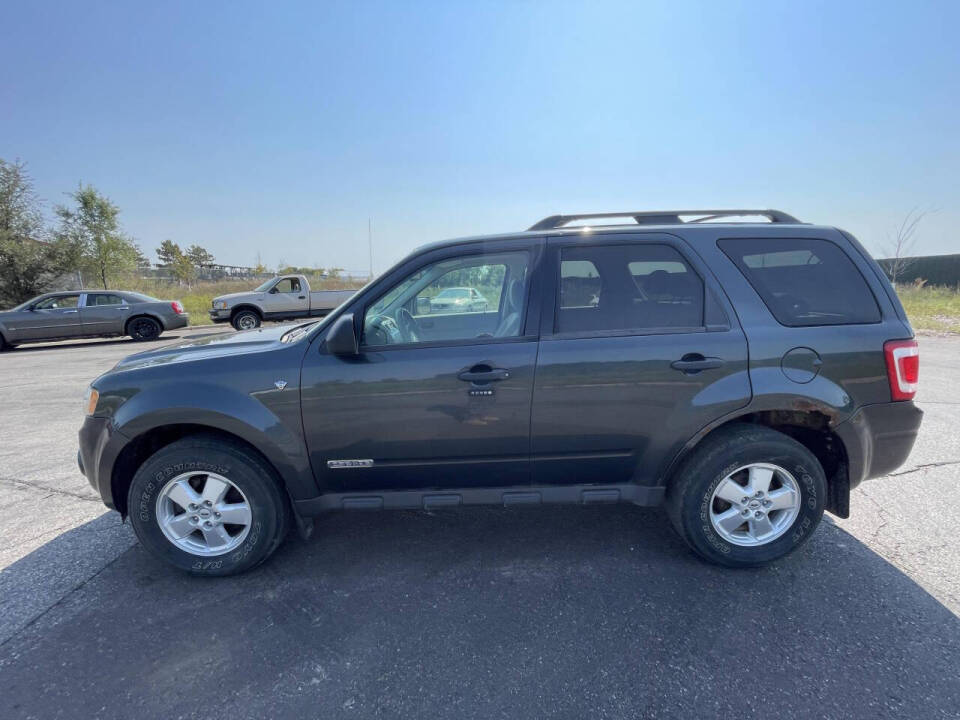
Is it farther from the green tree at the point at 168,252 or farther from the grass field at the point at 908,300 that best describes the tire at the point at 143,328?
the green tree at the point at 168,252

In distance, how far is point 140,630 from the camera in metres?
2.23

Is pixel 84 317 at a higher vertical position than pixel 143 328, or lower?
higher

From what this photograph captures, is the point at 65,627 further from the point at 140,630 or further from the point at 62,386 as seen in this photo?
the point at 62,386

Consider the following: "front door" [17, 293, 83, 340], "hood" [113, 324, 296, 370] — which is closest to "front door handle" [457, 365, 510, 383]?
"hood" [113, 324, 296, 370]

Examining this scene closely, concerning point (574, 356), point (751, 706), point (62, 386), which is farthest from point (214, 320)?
point (751, 706)

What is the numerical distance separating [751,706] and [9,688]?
291 centimetres

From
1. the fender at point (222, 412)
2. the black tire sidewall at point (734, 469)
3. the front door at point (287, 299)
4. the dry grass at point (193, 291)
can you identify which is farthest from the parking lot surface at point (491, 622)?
the dry grass at point (193, 291)

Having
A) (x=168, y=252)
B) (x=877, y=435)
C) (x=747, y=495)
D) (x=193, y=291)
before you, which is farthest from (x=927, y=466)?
(x=168, y=252)

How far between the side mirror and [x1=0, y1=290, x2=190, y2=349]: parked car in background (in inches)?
553

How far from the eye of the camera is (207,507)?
102 inches

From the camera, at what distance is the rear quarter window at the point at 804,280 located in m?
2.58

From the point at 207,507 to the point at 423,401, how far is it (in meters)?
1.33

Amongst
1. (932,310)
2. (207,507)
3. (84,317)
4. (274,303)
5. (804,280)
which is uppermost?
(804,280)

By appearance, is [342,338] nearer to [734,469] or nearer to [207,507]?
[207,507]
